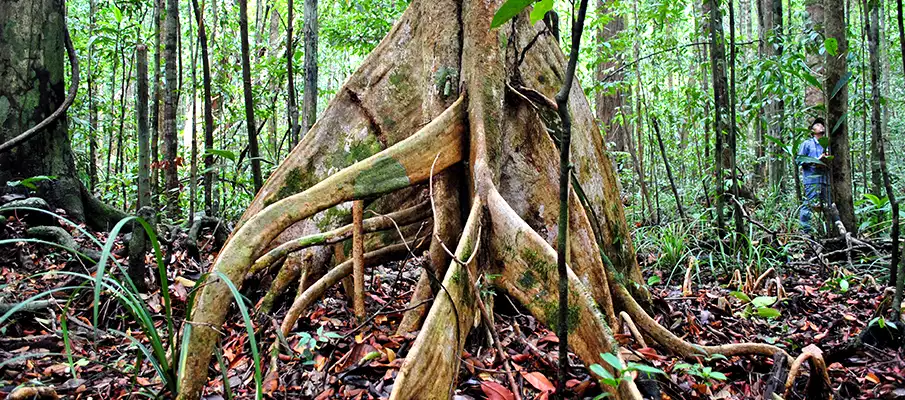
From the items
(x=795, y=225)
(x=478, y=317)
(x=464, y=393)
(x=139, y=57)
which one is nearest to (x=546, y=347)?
(x=478, y=317)

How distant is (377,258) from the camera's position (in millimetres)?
3361

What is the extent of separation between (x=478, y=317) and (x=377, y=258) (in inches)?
34.4

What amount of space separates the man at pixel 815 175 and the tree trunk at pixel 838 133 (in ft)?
0.32

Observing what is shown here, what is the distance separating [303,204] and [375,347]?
0.76 meters

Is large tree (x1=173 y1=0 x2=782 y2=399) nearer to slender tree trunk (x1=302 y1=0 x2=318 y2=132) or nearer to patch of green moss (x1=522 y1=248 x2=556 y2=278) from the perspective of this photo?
patch of green moss (x1=522 y1=248 x2=556 y2=278)

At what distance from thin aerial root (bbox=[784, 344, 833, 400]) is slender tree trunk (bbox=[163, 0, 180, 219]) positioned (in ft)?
14.2

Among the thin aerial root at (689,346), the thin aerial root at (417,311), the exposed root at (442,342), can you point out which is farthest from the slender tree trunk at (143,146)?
the thin aerial root at (689,346)

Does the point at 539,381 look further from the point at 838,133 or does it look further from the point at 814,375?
the point at 838,133

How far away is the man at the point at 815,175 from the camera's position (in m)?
4.87

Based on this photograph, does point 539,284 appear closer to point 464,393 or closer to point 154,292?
point 464,393

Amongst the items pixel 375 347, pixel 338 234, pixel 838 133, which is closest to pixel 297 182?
pixel 338 234

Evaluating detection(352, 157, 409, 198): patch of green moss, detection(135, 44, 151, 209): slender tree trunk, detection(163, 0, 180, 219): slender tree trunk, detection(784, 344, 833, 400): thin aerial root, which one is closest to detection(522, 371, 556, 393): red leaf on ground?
detection(784, 344, 833, 400): thin aerial root

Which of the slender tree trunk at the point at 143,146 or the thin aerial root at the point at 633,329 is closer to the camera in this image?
the thin aerial root at the point at 633,329

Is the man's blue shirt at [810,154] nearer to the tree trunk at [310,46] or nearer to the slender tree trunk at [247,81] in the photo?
the tree trunk at [310,46]
